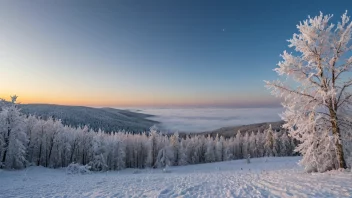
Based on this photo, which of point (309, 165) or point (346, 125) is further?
point (309, 165)

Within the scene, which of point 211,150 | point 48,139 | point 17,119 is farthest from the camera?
point 211,150

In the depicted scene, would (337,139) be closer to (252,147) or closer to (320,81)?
(320,81)

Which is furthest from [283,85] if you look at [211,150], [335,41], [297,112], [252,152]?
[252,152]

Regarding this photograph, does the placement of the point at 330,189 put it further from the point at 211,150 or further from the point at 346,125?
the point at 211,150

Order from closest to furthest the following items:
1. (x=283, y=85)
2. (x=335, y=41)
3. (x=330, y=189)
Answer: (x=330, y=189) → (x=335, y=41) → (x=283, y=85)

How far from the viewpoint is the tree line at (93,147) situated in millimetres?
36750

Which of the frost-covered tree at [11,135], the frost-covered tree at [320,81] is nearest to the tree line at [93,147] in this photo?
the frost-covered tree at [11,135]

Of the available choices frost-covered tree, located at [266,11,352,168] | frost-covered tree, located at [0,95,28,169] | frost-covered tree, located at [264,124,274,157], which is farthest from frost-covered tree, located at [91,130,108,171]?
frost-covered tree, located at [264,124,274,157]

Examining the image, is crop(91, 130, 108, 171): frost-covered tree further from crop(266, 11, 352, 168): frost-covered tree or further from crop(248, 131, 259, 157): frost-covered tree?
crop(248, 131, 259, 157): frost-covered tree

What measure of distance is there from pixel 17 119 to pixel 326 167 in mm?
43883

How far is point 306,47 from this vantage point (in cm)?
1408

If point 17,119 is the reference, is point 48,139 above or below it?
below

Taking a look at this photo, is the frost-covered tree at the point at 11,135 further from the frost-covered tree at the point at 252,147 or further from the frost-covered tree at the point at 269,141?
the frost-covered tree at the point at 252,147

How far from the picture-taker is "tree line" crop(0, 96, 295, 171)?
36750 millimetres
